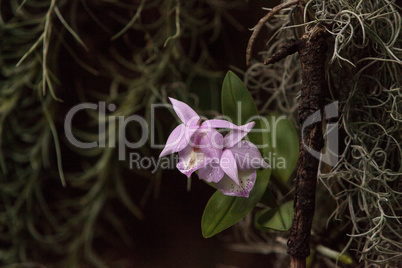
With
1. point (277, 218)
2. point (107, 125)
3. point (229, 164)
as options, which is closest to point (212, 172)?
point (229, 164)

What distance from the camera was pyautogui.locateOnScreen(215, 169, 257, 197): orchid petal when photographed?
466 mm

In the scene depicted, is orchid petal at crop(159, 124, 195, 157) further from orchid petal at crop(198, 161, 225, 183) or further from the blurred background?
the blurred background

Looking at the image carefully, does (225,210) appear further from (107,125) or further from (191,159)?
(107,125)

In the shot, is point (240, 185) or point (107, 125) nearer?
point (240, 185)

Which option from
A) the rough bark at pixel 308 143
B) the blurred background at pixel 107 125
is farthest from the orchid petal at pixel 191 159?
the blurred background at pixel 107 125

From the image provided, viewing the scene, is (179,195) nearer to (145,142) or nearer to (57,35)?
(145,142)

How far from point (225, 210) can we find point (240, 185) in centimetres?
5

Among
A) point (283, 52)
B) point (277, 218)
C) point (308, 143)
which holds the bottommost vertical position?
point (277, 218)

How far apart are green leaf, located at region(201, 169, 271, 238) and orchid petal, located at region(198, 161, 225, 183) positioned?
0.18ft

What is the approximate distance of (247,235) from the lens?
750mm

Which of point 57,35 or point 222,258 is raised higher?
point 57,35

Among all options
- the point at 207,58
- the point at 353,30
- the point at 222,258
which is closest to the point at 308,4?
the point at 353,30

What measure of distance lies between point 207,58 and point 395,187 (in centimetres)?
42

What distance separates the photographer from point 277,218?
0.52 metres
